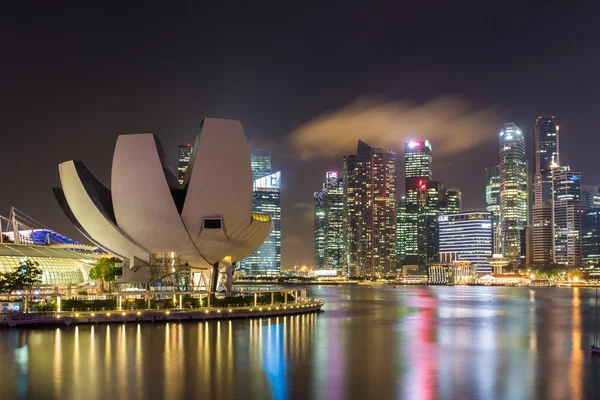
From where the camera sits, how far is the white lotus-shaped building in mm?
43406

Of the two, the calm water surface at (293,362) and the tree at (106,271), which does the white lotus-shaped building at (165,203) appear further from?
the calm water surface at (293,362)

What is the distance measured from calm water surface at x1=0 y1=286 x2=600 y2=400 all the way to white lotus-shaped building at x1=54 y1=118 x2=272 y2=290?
8.96 m

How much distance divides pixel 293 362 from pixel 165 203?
2191 centimetres

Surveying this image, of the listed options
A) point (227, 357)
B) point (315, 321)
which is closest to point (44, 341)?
point (227, 357)

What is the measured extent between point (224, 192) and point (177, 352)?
18.5 meters

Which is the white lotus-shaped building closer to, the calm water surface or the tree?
the tree

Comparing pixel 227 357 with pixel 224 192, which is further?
pixel 224 192

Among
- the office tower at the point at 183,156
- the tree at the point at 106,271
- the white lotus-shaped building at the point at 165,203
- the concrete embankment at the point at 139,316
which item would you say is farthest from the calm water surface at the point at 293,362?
the office tower at the point at 183,156

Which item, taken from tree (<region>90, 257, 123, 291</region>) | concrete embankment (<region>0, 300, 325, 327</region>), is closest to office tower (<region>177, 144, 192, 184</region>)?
tree (<region>90, 257, 123, 291</region>)

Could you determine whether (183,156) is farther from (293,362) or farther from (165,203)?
(293,362)

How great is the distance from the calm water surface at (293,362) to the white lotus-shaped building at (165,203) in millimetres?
8957

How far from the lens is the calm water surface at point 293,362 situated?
20266 millimetres

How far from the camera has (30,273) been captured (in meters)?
53.3

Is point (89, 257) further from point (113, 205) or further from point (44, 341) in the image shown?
point (44, 341)
